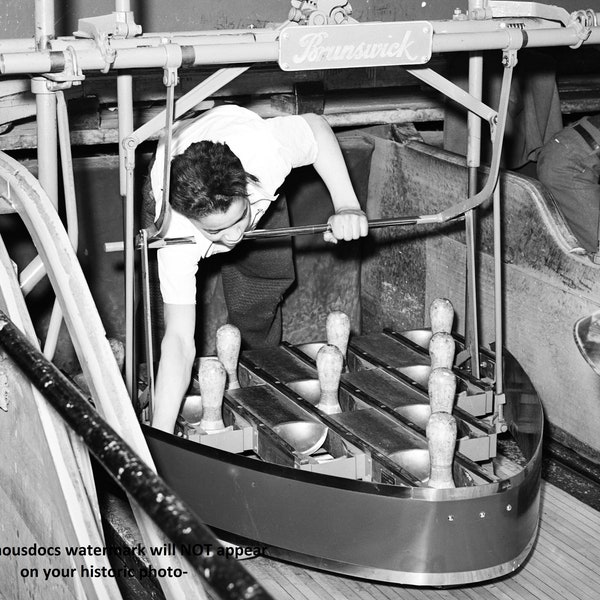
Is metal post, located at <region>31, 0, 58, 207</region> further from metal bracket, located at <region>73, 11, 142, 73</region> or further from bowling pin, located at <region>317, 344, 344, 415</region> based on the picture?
bowling pin, located at <region>317, 344, 344, 415</region>

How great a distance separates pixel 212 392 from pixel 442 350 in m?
0.63

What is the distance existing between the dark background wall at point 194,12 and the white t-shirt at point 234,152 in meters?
1.08

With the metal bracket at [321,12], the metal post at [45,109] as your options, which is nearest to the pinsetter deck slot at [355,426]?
the metal post at [45,109]

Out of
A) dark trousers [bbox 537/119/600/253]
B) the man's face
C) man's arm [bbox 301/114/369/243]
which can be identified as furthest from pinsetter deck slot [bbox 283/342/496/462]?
dark trousers [bbox 537/119/600/253]

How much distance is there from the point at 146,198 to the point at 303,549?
1.03 metres

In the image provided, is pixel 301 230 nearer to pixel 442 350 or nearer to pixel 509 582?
pixel 442 350

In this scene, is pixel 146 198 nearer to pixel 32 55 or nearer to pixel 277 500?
pixel 32 55

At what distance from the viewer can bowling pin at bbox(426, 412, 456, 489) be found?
2240 millimetres

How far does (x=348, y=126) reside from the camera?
12.6 ft

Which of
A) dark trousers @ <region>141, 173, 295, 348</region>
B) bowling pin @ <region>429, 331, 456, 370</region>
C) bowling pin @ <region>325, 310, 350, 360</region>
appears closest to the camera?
bowling pin @ <region>429, 331, 456, 370</region>

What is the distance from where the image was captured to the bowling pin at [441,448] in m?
2.24

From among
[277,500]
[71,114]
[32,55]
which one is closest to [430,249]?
[71,114]

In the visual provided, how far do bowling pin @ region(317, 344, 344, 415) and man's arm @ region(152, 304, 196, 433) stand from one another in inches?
13.6

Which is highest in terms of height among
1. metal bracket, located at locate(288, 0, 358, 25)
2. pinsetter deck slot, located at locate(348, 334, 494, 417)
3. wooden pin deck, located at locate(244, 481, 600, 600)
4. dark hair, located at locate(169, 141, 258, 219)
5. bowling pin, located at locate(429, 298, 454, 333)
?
metal bracket, located at locate(288, 0, 358, 25)
